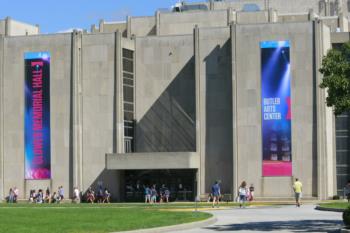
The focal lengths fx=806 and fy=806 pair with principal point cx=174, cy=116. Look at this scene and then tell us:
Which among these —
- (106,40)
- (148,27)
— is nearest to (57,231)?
(106,40)

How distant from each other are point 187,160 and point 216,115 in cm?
486

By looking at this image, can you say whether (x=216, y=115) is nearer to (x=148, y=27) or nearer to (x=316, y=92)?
(x=316, y=92)

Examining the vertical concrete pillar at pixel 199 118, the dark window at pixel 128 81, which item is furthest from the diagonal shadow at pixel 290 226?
the dark window at pixel 128 81

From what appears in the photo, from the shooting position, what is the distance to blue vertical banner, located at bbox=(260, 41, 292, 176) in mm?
63656

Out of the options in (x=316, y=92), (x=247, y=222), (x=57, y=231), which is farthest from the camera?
(x=316, y=92)

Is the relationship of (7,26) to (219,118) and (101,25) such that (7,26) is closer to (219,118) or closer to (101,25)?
(101,25)

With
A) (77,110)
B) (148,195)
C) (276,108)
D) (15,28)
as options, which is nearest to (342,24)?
(276,108)

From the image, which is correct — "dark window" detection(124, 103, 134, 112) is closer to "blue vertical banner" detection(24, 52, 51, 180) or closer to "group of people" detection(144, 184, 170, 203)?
"blue vertical banner" detection(24, 52, 51, 180)

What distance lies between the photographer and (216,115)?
220ft

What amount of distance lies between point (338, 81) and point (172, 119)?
43.1 meters

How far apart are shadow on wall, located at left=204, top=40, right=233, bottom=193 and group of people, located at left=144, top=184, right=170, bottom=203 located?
11.4 ft

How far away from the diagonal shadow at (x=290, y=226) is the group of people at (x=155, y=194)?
113 ft

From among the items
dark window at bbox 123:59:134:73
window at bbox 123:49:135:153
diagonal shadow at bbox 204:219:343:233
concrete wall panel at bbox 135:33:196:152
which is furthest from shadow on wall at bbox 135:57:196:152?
diagonal shadow at bbox 204:219:343:233

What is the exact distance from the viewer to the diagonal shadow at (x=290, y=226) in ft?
86.7
